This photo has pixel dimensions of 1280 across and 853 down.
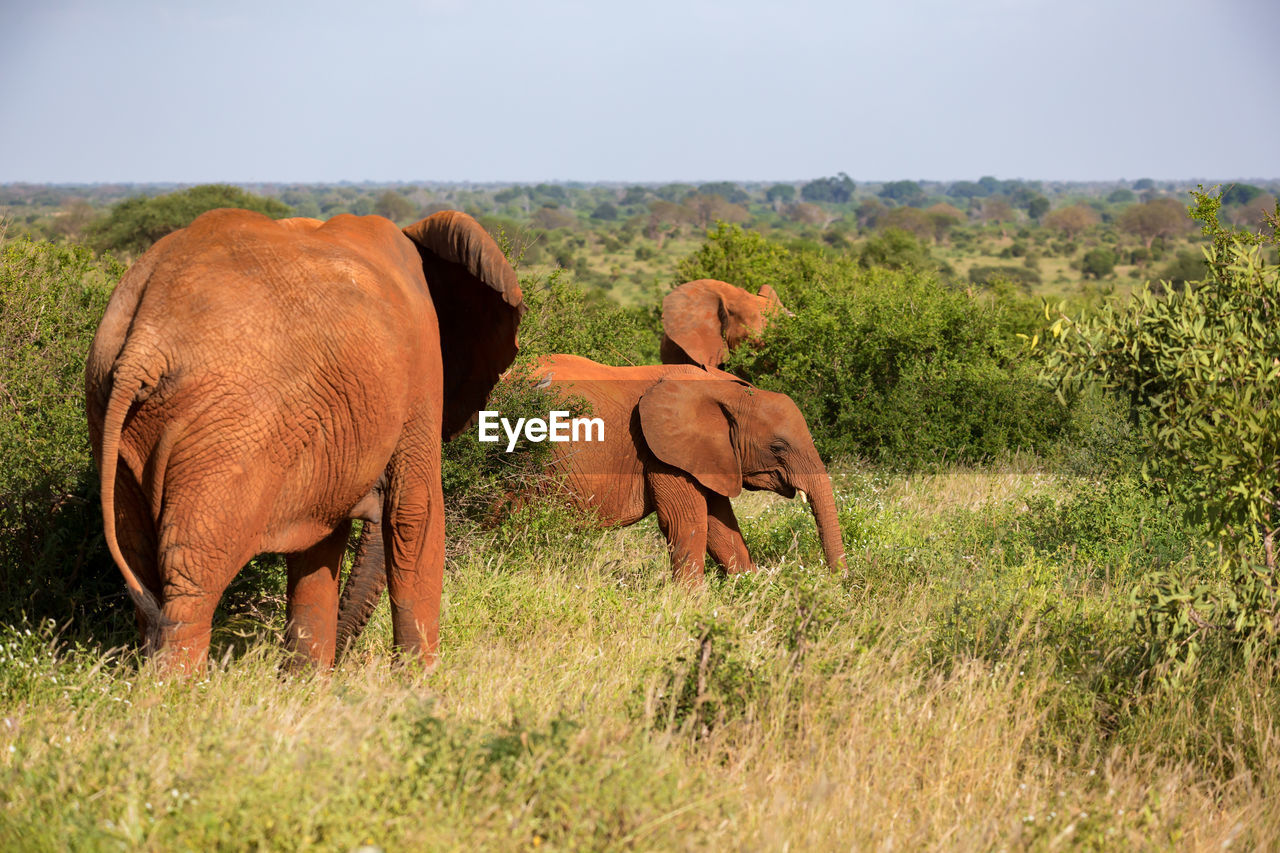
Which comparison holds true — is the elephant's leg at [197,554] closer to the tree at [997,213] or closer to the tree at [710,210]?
the tree at [710,210]

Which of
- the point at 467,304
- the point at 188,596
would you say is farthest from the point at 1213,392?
the point at 188,596

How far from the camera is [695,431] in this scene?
761 centimetres

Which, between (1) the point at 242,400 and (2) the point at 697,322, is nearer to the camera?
(1) the point at 242,400

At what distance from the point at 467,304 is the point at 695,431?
274 cm

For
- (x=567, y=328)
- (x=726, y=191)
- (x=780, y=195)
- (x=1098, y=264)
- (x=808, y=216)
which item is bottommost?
(x=567, y=328)

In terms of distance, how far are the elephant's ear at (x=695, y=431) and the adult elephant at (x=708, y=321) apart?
16.9ft

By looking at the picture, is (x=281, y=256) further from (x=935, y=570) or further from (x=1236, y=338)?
(x=935, y=570)

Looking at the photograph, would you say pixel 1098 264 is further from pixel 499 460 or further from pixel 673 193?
pixel 673 193

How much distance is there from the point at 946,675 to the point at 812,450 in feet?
9.01

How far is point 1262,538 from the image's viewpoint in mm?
4812

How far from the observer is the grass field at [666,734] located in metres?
2.92

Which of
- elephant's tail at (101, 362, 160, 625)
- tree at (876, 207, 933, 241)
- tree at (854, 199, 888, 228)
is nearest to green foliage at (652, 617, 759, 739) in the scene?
elephant's tail at (101, 362, 160, 625)

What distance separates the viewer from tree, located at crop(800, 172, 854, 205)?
7318 inches

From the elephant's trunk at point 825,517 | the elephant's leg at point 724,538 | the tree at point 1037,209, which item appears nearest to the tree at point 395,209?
the tree at point 1037,209
